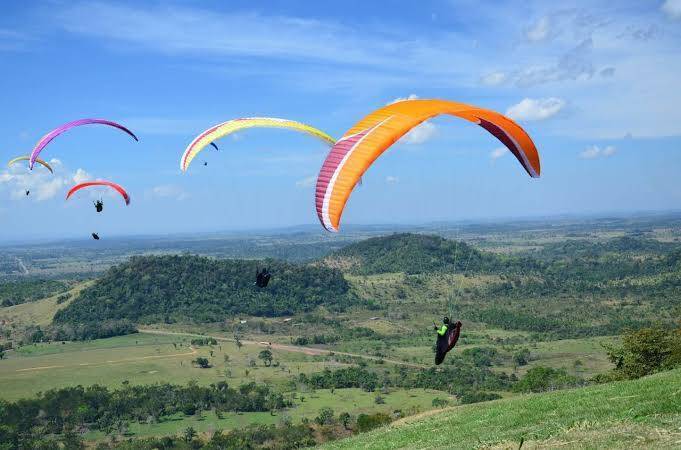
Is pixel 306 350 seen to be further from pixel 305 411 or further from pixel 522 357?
pixel 305 411

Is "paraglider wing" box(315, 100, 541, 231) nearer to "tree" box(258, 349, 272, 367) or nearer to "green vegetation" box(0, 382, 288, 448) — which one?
"green vegetation" box(0, 382, 288, 448)

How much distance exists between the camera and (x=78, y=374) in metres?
88.3

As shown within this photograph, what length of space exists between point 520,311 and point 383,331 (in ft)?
111

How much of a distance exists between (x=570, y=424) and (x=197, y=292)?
147654 mm

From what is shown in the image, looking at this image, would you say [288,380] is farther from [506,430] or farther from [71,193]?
[506,430]

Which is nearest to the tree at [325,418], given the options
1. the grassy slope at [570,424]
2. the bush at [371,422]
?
the bush at [371,422]

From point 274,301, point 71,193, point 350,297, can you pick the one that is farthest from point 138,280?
point 71,193

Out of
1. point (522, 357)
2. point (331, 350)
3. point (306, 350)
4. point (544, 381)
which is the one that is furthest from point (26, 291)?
point (544, 381)

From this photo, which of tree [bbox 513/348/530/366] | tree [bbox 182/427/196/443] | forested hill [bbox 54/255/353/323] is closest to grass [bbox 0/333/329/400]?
forested hill [bbox 54/255/353/323]

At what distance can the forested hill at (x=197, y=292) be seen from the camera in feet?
475

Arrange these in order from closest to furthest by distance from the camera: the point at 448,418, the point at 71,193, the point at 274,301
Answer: the point at 448,418 → the point at 71,193 → the point at 274,301

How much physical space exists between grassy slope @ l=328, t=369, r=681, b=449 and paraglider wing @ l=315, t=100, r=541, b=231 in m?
7.85

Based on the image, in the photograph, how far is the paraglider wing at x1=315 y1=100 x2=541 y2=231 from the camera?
15930 mm

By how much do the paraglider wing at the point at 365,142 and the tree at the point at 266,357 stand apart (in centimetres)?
8164
